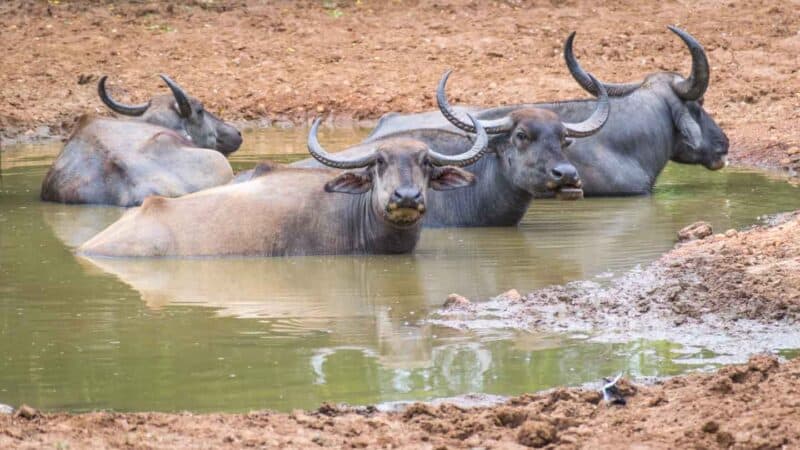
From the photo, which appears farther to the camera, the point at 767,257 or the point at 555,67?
the point at 555,67

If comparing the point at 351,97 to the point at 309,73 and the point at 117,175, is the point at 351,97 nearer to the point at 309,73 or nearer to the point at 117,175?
the point at 309,73

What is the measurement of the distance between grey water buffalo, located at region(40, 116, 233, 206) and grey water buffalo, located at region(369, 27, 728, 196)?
177 centimetres

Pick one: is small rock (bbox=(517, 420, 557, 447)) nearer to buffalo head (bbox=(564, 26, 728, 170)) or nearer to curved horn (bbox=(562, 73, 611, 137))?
curved horn (bbox=(562, 73, 611, 137))

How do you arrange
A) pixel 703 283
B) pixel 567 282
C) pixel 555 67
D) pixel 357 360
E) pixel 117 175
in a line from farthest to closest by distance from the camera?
pixel 555 67, pixel 117 175, pixel 567 282, pixel 703 283, pixel 357 360

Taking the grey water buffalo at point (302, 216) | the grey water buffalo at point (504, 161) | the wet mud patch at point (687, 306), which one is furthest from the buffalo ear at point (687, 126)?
the wet mud patch at point (687, 306)

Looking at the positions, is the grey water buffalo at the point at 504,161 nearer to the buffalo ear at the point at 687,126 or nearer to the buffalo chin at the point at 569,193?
the buffalo chin at the point at 569,193

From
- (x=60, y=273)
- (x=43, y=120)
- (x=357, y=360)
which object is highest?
(x=357, y=360)

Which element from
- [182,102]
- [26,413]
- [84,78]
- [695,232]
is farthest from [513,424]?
[84,78]

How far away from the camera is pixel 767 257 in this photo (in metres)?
9.90

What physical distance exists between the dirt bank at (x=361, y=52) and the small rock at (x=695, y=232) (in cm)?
707

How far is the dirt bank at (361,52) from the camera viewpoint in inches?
813

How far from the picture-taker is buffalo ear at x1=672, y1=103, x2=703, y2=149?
15.3 meters

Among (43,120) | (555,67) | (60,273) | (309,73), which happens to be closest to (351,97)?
(309,73)

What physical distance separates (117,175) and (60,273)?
12.5ft
